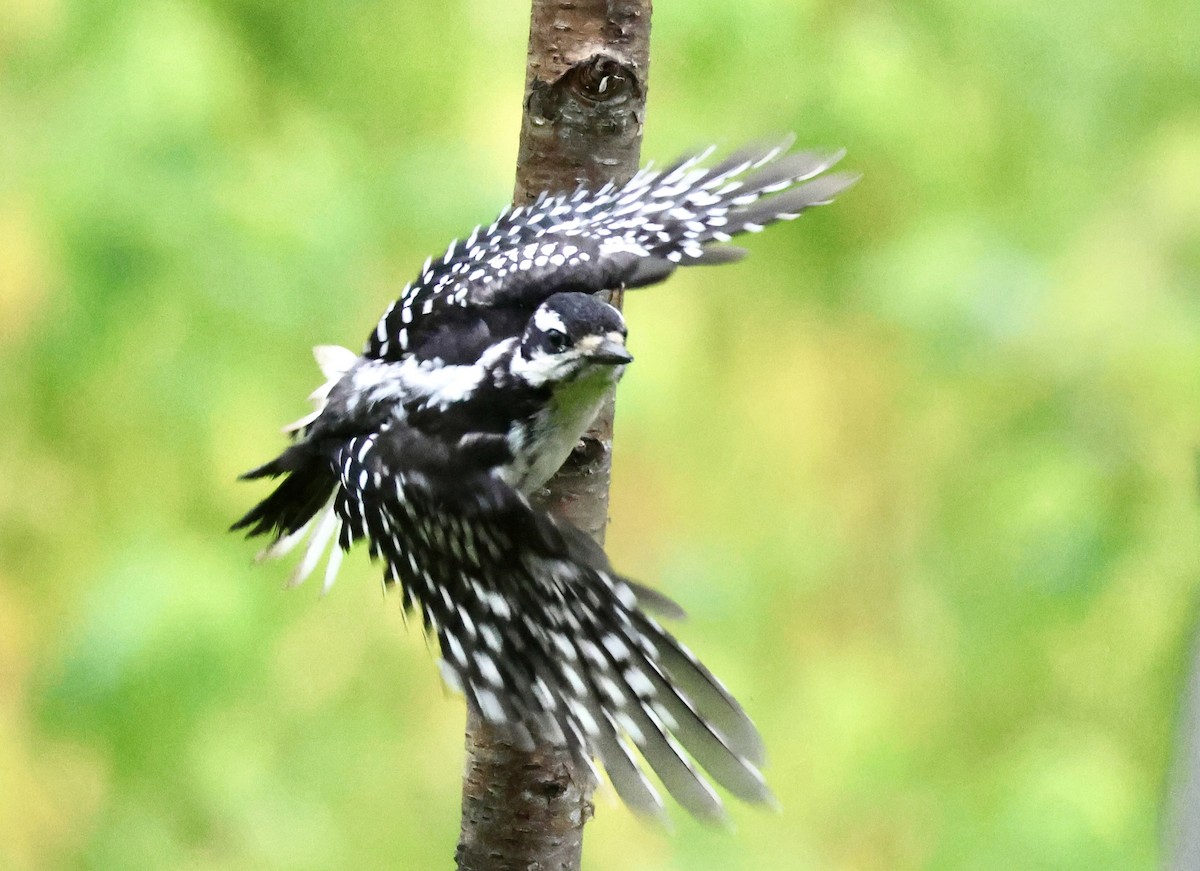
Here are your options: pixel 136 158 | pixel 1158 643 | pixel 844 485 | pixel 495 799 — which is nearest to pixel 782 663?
pixel 844 485

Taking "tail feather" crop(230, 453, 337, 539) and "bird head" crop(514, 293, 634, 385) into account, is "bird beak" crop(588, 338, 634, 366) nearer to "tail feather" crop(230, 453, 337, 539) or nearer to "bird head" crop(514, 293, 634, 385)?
"bird head" crop(514, 293, 634, 385)

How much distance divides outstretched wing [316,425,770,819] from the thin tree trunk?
101mm

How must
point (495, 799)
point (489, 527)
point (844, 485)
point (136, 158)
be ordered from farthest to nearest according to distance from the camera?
point (844, 485), point (136, 158), point (495, 799), point (489, 527)

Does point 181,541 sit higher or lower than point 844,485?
lower

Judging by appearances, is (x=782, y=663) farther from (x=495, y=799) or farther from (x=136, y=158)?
(x=136, y=158)

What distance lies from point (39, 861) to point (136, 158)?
672 mm

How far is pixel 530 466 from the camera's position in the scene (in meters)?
0.73

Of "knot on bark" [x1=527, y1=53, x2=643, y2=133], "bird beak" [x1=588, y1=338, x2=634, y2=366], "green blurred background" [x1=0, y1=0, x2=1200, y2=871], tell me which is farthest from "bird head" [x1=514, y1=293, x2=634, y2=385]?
"green blurred background" [x1=0, y1=0, x2=1200, y2=871]

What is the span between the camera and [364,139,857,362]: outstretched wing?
0.75m

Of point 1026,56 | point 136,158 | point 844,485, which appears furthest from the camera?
point 844,485

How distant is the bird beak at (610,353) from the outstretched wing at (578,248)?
2.3 inches

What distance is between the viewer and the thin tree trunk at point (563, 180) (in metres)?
0.75

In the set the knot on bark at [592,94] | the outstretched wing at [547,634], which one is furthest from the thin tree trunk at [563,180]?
the outstretched wing at [547,634]

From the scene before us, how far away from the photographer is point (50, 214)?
1037mm
